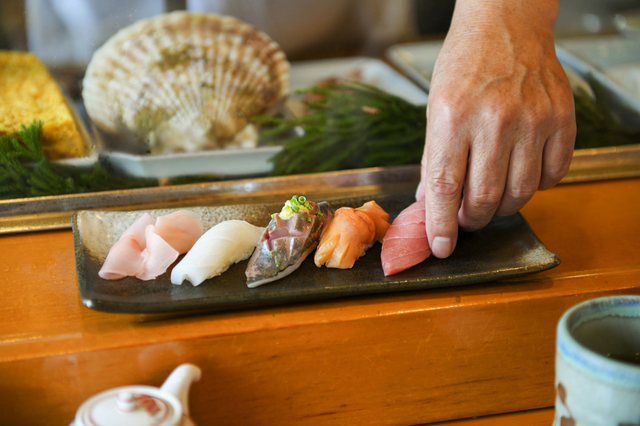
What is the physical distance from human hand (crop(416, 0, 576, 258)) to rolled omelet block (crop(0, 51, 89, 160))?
72cm

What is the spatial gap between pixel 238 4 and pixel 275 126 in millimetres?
261

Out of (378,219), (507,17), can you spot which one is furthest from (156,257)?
(507,17)

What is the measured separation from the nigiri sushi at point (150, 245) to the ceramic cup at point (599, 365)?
57 cm

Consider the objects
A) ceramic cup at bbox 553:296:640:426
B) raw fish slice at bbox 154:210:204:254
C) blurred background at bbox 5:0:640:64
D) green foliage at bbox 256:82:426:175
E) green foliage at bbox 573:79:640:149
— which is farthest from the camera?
green foliage at bbox 573:79:640:149

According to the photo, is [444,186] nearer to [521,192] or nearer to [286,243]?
[521,192]

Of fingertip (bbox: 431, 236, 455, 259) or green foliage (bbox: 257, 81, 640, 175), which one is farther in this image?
green foliage (bbox: 257, 81, 640, 175)

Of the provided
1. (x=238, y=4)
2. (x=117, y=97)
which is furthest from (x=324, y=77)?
(x=117, y=97)

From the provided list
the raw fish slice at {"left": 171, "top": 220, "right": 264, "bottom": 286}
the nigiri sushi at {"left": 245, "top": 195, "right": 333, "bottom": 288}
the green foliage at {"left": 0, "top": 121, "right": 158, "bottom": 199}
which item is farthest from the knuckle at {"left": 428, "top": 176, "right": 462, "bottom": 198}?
the green foliage at {"left": 0, "top": 121, "right": 158, "bottom": 199}

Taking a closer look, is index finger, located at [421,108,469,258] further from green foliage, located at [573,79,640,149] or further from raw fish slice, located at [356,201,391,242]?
green foliage, located at [573,79,640,149]

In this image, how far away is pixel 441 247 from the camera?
80 cm

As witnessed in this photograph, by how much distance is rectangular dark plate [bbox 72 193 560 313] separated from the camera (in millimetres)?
716

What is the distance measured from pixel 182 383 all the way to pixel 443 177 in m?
0.45

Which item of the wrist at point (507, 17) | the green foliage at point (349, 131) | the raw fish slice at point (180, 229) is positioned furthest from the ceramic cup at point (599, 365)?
the green foliage at point (349, 131)

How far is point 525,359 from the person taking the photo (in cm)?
79
